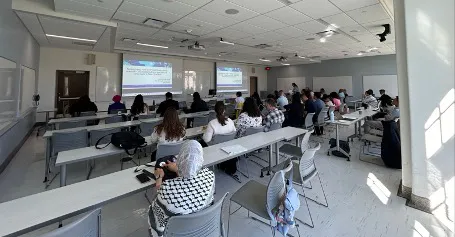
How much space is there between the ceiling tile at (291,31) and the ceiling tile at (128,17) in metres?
3.36

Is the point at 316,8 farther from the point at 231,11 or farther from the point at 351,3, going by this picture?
the point at 231,11

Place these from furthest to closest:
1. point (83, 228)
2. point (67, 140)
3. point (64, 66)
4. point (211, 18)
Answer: point (64, 66) → point (211, 18) → point (67, 140) → point (83, 228)

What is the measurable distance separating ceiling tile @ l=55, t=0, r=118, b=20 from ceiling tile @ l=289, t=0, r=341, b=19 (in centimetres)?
356

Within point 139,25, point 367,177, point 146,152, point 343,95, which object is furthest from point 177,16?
point 343,95

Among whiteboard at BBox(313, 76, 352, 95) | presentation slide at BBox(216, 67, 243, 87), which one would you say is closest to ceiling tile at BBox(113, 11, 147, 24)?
presentation slide at BBox(216, 67, 243, 87)

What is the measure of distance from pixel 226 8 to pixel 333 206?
12.3 feet

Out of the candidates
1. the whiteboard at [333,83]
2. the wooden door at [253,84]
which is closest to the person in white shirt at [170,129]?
the whiteboard at [333,83]

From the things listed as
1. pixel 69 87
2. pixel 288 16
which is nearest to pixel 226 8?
pixel 288 16

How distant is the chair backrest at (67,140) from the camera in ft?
10.4

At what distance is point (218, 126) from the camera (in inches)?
129

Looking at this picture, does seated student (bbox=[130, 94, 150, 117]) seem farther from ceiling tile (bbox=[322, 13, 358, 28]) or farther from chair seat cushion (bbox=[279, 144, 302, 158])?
ceiling tile (bbox=[322, 13, 358, 28])

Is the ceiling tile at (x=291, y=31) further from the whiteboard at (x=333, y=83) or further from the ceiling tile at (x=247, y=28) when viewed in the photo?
the whiteboard at (x=333, y=83)

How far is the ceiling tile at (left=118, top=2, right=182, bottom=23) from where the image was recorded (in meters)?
3.92

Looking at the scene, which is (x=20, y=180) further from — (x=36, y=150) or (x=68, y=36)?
(x=68, y=36)
